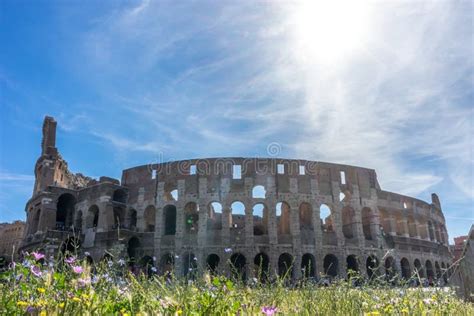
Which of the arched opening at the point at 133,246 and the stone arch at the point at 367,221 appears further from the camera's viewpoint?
the stone arch at the point at 367,221

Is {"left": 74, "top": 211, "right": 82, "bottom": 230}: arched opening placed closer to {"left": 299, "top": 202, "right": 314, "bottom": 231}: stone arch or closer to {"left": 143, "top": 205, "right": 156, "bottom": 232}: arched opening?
{"left": 143, "top": 205, "right": 156, "bottom": 232}: arched opening

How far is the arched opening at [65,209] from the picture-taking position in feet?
99.5

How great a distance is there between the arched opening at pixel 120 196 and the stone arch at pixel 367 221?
769 inches

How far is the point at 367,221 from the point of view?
2997 cm

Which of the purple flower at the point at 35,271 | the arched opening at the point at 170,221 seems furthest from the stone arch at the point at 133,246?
the purple flower at the point at 35,271

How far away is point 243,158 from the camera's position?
2798 centimetres

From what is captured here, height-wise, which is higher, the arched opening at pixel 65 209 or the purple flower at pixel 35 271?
the arched opening at pixel 65 209

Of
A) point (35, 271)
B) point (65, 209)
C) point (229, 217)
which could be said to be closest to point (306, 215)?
point (229, 217)

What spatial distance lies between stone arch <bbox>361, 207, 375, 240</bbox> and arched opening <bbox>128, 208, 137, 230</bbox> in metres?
18.5

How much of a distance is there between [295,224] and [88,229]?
15379 millimetres

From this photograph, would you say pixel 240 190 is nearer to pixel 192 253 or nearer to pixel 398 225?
pixel 192 253

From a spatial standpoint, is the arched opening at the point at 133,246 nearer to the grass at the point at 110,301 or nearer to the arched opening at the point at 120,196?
the arched opening at the point at 120,196

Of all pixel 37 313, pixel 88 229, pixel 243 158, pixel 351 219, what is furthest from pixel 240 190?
pixel 37 313

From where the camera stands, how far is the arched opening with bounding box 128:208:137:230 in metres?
27.7
